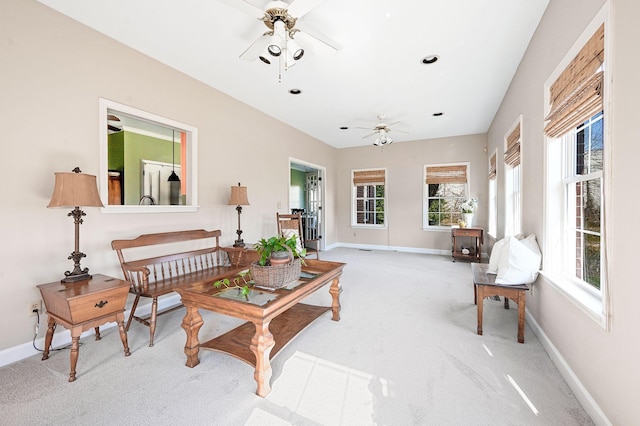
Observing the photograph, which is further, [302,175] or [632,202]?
[302,175]

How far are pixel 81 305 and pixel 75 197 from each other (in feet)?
2.75

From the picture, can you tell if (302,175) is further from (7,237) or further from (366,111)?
(7,237)

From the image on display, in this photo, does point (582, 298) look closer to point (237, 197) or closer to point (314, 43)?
point (314, 43)

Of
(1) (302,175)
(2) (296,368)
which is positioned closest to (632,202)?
(2) (296,368)

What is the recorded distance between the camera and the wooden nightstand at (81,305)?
74.4 inches

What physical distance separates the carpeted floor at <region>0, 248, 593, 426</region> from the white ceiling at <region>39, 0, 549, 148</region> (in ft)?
8.72

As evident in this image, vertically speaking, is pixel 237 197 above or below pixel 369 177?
below

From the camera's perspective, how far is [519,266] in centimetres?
240

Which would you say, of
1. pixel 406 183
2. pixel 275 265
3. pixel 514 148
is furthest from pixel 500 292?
pixel 406 183

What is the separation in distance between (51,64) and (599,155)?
426 cm

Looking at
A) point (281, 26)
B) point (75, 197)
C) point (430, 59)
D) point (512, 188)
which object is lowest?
point (75, 197)

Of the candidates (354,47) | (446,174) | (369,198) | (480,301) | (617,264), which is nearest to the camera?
(617,264)

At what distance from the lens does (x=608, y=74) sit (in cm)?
136

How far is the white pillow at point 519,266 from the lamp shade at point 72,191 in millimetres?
3601
